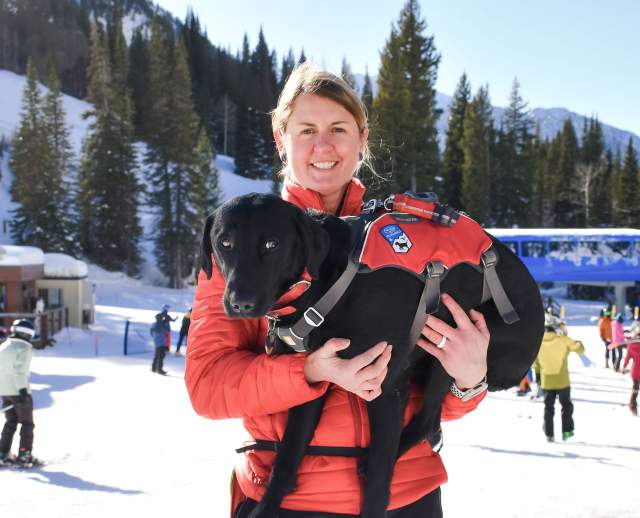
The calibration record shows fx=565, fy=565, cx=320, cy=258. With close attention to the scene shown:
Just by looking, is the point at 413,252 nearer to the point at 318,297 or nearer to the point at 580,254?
the point at 318,297

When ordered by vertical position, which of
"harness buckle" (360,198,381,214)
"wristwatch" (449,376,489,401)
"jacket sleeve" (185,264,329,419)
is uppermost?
"harness buckle" (360,198,381,214)

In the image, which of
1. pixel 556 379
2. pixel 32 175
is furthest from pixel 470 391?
pixel 32 175

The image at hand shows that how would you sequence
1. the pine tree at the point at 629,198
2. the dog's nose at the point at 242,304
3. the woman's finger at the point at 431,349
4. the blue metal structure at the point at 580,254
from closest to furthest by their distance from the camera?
the dog's nose at the point at 242,304, the woman's finger at the point at 431,349, the blue metal structure at the point at 580,254, the pine tree at the point at 629,198

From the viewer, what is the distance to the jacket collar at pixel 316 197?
6.26 ft

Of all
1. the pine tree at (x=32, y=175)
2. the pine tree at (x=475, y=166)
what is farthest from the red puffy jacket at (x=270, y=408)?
the pine tree at (x=475, y=166)

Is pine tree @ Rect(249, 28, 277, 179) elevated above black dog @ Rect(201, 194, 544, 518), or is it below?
above

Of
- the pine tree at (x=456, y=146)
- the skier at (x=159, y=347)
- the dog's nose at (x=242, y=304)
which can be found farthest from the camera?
the pine tree at (x=456, y=146)

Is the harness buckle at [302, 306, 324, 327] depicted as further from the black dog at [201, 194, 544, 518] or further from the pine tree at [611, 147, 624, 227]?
the pine tree at [611, 147, 624, 227]

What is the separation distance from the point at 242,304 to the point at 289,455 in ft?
1.54

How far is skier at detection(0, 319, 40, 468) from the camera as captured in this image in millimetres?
6074

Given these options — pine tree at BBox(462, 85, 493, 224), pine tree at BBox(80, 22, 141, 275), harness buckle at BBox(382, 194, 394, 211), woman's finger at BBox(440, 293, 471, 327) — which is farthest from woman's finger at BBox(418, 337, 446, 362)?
pine tree at BBox(462, 85, 493, 224)

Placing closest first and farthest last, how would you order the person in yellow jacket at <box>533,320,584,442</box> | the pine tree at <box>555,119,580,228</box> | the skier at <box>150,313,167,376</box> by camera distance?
1. the person in yellow jacket at <box>533,320,584,442</box>
2. the skier at <box>150,313,167,376</box>
3. the pine tree at <box>555,119,580,228</box>

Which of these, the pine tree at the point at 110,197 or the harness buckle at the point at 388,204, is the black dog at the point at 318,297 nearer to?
the harness buckle at the point at 388,204

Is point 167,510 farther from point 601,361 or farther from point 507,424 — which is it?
point 601,361
